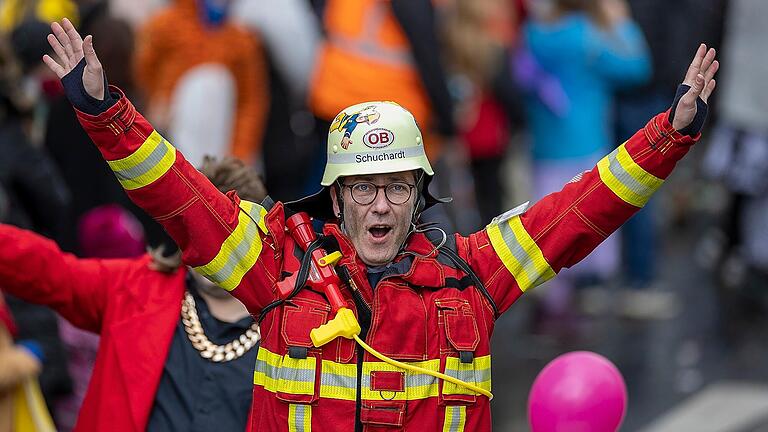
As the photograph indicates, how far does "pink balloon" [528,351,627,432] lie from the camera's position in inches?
196

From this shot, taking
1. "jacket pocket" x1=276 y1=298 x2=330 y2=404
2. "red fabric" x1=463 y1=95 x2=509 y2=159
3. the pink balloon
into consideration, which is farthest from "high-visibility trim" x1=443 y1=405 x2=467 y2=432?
"red fabric" x1=463 y1=95 x2=509 y2=159

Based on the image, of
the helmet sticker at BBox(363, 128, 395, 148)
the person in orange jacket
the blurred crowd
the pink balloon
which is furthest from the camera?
the person in orange jacket

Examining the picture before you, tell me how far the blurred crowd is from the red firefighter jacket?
282 centimetres

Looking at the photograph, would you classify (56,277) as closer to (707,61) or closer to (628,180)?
(628,180)

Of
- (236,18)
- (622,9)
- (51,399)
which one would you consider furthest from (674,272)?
(51,399)

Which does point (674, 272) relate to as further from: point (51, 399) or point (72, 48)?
point (72, 48)

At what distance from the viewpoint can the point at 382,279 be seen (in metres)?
4.37

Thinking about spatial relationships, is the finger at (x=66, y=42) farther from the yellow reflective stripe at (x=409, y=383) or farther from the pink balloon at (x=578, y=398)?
the pink balloon at (x=578, y=398)

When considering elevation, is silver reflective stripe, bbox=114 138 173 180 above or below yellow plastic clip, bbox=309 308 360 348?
above

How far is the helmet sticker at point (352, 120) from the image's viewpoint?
14.7ft

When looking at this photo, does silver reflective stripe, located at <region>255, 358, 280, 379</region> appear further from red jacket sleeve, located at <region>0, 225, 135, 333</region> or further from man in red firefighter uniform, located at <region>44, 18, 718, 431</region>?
red jacket sleeve, located at <region>0, 225, 135, 333</region>

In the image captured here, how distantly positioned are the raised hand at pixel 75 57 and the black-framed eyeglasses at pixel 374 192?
781 mm

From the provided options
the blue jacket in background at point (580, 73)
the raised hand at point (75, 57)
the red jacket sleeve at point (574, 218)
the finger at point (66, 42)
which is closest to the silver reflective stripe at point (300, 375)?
the red jacket sleeve at point (574, 218)

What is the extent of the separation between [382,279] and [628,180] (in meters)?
0.74
